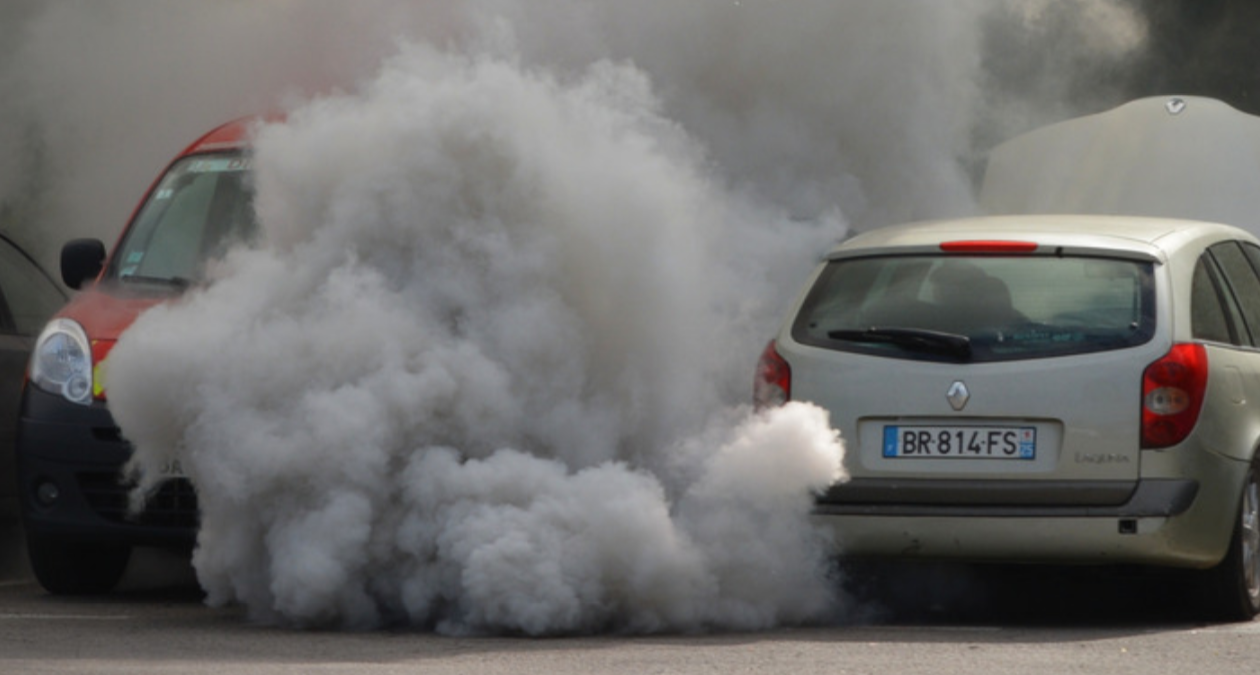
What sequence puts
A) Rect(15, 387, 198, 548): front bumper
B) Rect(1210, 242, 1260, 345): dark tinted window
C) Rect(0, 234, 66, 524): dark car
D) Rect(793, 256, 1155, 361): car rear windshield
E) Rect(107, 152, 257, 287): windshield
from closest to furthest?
1. Rect(793, 256, 1155, 361): car rear windshield
2. Rect(1210, 242, 1260, 345): dark tinted window
3. Rect(15, 387, 198, 548): front bumper
4. Rect(107, 152, 257, 287): windshield
5. Rect(0, 234, 66, 524): dark car

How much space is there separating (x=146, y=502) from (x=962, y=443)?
3.28 m

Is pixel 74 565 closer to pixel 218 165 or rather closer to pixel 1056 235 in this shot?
pixel 218 165

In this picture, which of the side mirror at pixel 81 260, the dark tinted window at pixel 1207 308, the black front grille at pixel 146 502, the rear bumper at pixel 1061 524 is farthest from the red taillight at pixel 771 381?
the side mirror at pixel 81 260

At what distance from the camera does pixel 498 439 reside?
29.7 feet

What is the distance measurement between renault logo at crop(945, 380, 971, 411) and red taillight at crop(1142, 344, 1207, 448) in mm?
601

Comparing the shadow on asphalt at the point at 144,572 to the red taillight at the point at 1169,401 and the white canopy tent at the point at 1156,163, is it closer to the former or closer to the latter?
the red taillight at the point at 1169,401

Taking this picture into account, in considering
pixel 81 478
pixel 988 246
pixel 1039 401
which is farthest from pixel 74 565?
pixel 1039 401

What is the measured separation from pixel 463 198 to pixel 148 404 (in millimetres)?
1348

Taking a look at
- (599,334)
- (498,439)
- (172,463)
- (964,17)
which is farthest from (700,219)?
(964,17)

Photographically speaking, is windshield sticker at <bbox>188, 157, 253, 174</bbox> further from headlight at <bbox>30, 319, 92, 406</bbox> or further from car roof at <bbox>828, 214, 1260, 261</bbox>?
car roof at <bbox>828, 214, 1260, 261</bbox>

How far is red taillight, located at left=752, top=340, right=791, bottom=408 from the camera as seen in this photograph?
363 inches

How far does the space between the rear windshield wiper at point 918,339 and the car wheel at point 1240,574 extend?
111 cm

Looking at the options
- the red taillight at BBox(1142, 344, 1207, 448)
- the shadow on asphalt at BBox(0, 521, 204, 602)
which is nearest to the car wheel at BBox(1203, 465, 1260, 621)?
the red taillight at BBox(1142, 344, 1207, 448)

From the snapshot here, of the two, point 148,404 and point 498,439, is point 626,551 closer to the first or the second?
point 498,439
